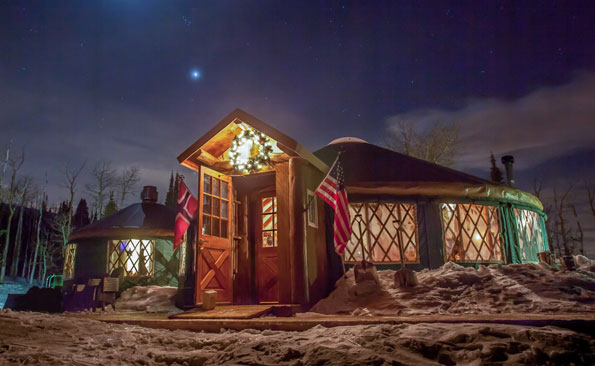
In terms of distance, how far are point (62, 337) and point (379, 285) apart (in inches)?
145

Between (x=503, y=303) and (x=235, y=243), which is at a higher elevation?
(x=235, y=243)

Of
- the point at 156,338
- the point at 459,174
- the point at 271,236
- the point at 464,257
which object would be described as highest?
the point at 459,174

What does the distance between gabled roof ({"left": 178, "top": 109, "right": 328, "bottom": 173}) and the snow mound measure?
301 cm

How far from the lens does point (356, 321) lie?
344 centimetres

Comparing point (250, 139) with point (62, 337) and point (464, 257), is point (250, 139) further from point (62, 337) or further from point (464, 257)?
point (464, 257)

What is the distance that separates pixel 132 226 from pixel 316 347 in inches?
324

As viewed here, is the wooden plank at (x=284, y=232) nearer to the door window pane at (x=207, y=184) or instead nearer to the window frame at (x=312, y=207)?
the window frame at (x=312, y=207)

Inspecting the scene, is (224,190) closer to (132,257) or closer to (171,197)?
(132,257)

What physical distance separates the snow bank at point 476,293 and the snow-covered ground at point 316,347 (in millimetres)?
1583

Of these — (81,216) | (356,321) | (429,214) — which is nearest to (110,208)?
(81,216)

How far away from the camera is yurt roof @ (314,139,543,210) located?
6586 millimetres

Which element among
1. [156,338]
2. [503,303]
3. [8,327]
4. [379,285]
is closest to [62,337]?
[8,327]

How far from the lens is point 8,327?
3.06 meters

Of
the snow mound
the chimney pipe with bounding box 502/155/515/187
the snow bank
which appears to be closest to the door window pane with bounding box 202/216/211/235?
the snow bank
